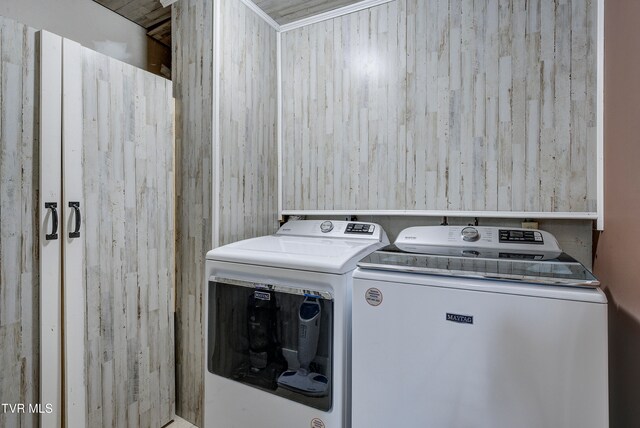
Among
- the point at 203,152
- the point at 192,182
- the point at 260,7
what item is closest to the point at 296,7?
the point at 260,7

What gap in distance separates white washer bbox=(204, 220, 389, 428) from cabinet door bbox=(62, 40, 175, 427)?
0.41 meters

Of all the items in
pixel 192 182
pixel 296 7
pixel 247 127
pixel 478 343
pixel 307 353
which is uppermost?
pixel 296 7

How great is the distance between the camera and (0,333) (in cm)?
115

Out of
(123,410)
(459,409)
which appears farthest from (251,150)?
(459,409)

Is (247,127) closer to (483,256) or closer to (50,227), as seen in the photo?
(50,227)

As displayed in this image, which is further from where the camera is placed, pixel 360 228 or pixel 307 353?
pixel 360 228

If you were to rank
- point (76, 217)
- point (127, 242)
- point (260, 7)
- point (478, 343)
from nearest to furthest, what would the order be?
point (478, 343), point (76, 217), point (127, 242), point (260, 7)

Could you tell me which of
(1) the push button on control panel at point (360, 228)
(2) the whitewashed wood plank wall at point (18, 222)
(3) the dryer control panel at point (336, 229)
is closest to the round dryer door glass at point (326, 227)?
(3) the dryer control panel at point (336, 229)

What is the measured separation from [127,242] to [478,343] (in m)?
1.64

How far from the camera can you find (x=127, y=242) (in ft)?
5.21

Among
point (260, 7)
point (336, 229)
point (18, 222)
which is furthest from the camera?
point (260, 7)

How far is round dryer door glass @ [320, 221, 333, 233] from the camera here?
1.89 metres

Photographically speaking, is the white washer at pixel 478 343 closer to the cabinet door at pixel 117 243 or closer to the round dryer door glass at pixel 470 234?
the round dryer door glass at pixel 470 234

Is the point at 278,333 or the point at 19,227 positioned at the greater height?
the point at 19,227
